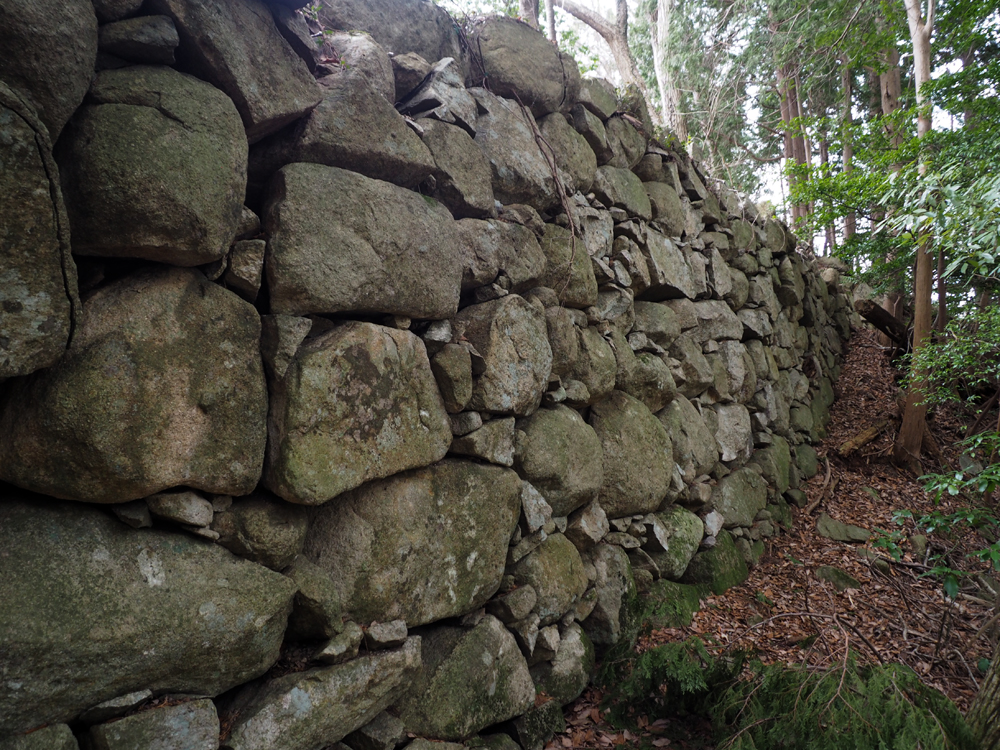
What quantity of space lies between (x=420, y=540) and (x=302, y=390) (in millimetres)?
903

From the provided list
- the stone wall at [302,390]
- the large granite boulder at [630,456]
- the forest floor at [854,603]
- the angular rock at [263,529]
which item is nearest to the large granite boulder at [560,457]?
the stone wall at [302,390]

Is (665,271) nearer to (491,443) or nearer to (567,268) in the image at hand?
(567,268)

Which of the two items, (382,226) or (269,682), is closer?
(269,682)

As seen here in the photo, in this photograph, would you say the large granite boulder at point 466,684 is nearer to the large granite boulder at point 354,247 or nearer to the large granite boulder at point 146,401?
the large granite boulder at point 146,401

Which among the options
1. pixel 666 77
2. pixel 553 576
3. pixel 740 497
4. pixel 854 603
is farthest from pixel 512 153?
pixel 666 77

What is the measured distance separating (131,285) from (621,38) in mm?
8025

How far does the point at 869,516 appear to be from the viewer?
21.1ft

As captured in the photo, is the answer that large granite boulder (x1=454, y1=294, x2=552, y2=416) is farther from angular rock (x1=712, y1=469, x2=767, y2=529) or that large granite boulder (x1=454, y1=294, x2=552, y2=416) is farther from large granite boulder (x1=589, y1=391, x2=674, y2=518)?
angular rock (x1=712, y1=469, x2=767, y2=529)

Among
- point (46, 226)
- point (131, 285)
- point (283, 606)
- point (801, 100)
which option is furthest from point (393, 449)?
point (801, 100)

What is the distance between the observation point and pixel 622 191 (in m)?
4.88

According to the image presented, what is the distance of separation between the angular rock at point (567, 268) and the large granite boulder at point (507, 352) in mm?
460

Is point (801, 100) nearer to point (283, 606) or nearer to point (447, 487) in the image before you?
point (447, 487)

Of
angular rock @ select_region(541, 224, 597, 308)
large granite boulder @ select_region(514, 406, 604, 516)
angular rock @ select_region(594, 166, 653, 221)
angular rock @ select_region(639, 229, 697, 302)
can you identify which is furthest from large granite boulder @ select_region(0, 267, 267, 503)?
angular rock @ select_region(639, 229, 697, 302)

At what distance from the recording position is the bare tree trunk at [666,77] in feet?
25.6
